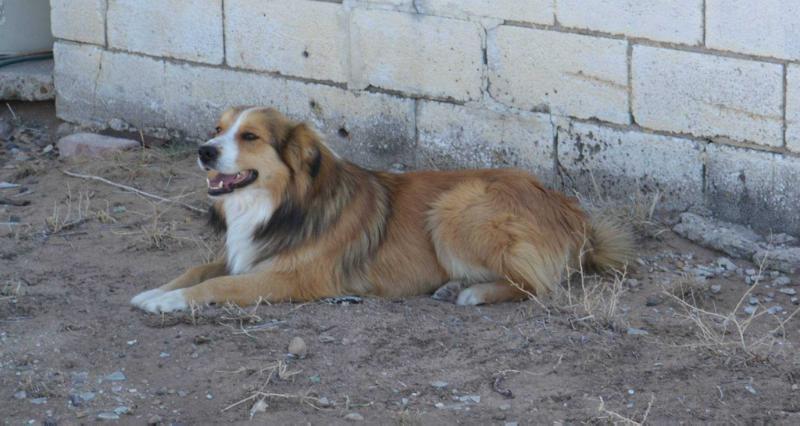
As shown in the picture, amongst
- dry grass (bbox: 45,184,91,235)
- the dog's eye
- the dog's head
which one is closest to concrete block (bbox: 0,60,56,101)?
dry grass (bbox: 45,184,91,235)

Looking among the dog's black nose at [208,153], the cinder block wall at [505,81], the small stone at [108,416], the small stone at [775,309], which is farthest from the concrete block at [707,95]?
the small stone at [108,416]

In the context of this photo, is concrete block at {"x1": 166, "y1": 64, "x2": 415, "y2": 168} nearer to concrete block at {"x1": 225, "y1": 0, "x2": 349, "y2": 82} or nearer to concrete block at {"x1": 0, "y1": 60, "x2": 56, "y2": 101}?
concrete block at {"x1": 225, "y1": 0, "x2": 349, "y2": 82}

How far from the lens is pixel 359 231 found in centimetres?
643

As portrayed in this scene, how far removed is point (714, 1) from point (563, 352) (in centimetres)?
231

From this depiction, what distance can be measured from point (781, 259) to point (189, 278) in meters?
3.08

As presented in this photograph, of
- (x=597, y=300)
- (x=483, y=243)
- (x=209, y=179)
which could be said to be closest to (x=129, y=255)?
(x=209, y=179)

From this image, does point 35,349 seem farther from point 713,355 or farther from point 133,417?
point 713,355

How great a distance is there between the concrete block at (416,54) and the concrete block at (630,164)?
73 cm

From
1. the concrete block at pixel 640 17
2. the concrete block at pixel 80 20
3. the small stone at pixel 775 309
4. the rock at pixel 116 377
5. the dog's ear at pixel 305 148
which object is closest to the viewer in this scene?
the rock at pixel 116 377

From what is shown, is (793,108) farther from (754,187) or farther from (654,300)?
(654,300)

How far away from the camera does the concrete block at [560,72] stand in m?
7.23

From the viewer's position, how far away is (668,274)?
6680 millimetres

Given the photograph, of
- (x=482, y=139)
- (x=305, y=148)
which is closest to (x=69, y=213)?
(x=305, y=148)

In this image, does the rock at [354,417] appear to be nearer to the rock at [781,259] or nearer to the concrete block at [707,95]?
the rock at [781,259]
